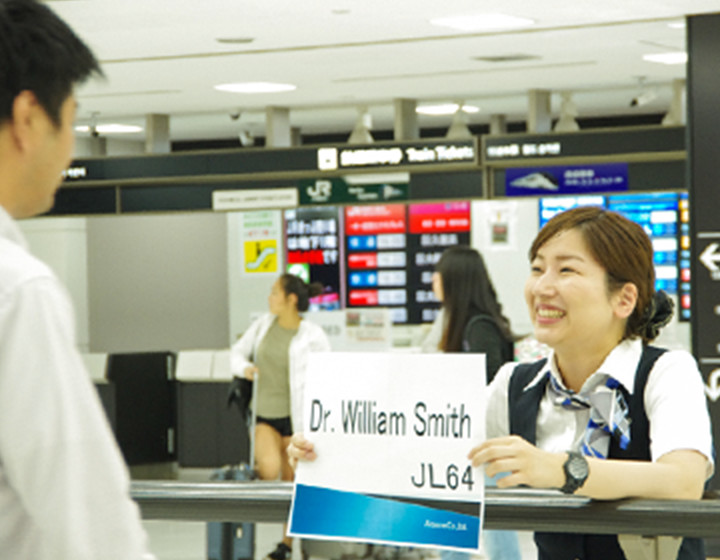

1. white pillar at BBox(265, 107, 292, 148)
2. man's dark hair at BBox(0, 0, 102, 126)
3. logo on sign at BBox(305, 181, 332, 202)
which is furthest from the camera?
white pillar at BBox(265, 107, 292, 148)

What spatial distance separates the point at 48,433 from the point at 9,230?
23 cm

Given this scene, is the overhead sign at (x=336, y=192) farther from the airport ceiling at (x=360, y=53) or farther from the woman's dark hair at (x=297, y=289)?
the woman's dark hair at (x=297, y=289)

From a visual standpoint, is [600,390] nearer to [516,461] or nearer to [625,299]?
[625,299]

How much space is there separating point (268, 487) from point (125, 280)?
11.2 m

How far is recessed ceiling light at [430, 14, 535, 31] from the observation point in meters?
6.30

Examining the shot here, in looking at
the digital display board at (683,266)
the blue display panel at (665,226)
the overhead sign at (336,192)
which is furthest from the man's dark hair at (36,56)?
the digital display board at (683,266)

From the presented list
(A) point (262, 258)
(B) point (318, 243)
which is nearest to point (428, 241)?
(B) point (318, 243)

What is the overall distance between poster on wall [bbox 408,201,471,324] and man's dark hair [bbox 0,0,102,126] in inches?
420

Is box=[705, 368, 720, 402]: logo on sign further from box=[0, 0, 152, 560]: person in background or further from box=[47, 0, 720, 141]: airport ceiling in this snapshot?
box=[0, 0, 152, 560]: person in background

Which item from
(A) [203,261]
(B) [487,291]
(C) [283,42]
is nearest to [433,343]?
(B) [487,291]

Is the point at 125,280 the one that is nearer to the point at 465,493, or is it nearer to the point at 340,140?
the point at 340,140

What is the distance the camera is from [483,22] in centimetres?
644

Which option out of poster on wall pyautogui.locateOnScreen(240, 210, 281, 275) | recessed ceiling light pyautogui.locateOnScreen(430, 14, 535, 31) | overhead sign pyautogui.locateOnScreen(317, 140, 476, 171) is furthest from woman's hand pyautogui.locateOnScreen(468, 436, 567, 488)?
poster on wall pyautogui.locateOnScreen(240, 210, 281, 275)

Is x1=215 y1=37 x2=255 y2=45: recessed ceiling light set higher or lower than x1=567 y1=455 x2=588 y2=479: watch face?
higher
